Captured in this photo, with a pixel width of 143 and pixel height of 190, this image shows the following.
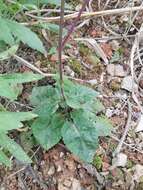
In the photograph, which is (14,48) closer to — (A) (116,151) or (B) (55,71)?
(B) (55,71)

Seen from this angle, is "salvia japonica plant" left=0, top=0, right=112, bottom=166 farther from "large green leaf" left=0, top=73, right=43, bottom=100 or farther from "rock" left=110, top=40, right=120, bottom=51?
"rock" left=110, top=40, right=120, bottom=51

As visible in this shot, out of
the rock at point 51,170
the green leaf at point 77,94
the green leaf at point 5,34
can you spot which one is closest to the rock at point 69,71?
the green leaf at point 77,94

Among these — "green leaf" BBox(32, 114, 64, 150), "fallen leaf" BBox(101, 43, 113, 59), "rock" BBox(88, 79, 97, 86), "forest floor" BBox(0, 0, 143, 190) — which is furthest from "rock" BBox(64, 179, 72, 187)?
"fallen leaf" BBox(101, 43, 113, 59)

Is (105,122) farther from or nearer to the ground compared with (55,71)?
nearer to the ground

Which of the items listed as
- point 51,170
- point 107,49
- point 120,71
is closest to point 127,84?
point 120,71

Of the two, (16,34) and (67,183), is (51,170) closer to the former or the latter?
(67,183)

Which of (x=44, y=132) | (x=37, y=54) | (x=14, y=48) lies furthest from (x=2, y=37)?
(x=44, y=132)
